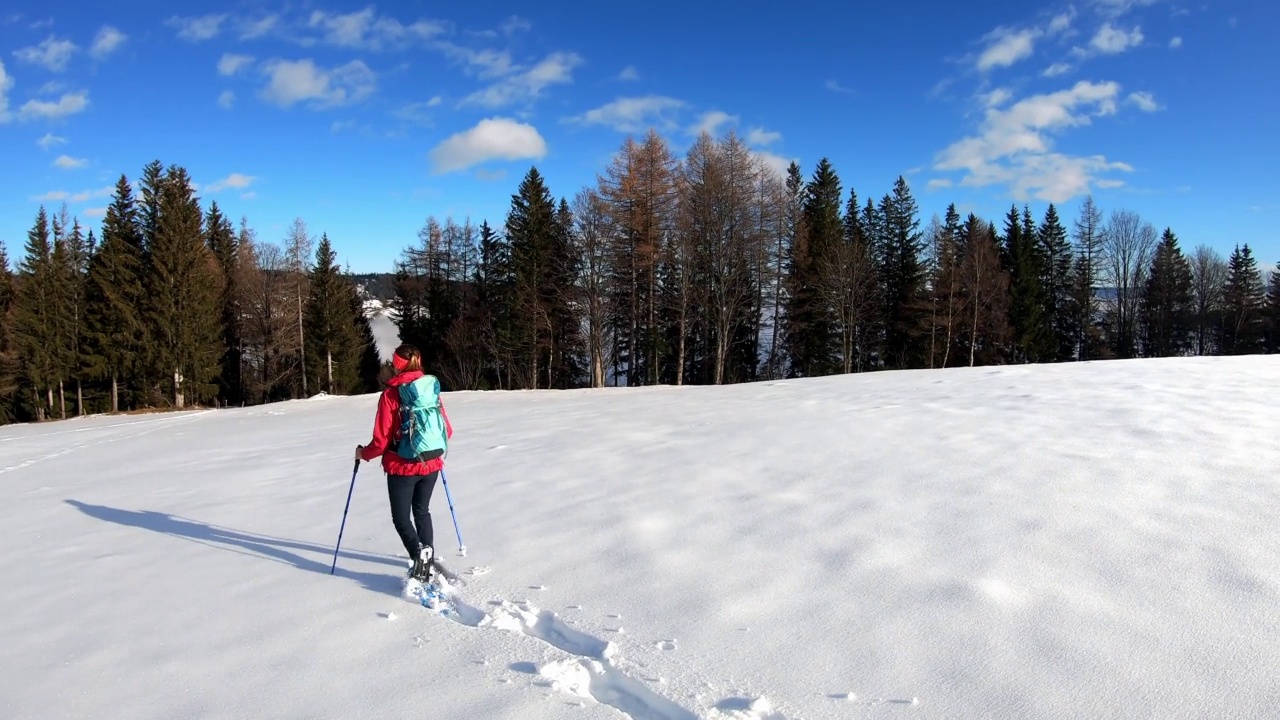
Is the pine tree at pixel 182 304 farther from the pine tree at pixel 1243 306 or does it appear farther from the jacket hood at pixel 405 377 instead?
the pine tree at pixel 1243 306

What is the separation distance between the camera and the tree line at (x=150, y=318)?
1288 inches

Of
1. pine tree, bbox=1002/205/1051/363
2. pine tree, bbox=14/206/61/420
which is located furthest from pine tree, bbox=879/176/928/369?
pine tree, bbox=14/206/61/420

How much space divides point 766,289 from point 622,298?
948cm

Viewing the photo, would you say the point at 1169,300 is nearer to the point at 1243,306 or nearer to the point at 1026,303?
the point at 1243,306

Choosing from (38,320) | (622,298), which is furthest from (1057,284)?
(38,320)

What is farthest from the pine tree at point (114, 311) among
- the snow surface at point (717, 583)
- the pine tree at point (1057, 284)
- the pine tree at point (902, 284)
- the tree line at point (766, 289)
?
the pine tree at point (1057, 284)

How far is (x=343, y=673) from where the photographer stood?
141 inches

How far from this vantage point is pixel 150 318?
107ft

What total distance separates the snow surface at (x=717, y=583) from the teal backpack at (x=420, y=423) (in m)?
1.02

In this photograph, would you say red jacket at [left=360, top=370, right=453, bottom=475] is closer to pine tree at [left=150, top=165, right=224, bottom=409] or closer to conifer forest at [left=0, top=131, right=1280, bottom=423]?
conifer forest at [left=0, top=131, right=1280, bottom=423]

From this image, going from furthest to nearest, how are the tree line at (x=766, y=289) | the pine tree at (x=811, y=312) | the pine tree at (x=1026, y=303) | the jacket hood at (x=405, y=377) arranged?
the pine tree at (x=1026, y=303), the pine tree at (x=811, y=312), the tree line at (x=766, y=289), the jacket hood at (x=405, y=377)

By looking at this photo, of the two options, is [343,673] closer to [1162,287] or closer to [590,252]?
[590,252]

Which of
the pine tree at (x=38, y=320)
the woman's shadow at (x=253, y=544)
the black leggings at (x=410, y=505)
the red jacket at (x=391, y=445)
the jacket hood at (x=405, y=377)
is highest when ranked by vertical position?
the pine tree at (x=38, y=320)

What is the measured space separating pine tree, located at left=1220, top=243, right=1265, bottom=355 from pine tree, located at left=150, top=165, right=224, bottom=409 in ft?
212
